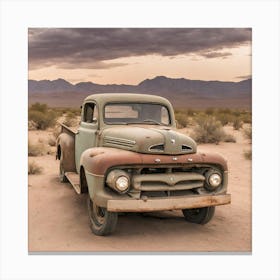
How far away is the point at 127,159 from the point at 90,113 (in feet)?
6.34

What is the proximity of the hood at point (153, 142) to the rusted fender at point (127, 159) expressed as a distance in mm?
74

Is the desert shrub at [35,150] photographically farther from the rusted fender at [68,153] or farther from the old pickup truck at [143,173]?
the old pickup truck at [143,173]

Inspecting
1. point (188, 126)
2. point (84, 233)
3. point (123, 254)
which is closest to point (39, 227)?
point (84, 233)

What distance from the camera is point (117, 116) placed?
18.2 ft

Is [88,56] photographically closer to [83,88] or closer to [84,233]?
[83,88]

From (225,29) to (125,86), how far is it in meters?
1.59

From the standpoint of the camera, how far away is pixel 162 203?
4270mm

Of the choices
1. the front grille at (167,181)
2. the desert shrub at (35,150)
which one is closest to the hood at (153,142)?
the front grille at (167,181)

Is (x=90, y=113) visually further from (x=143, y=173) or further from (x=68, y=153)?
(x=143, y=173)

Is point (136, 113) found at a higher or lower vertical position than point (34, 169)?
higher

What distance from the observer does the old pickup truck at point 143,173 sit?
13.9ft

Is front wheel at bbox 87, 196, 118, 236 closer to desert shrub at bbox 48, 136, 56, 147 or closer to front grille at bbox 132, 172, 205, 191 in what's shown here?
front grille at bbox 132, 172, 205, 191

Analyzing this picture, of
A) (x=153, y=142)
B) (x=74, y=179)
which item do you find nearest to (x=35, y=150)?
(x=74, y=179)

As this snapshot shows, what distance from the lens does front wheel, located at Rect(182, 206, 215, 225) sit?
5082mm
